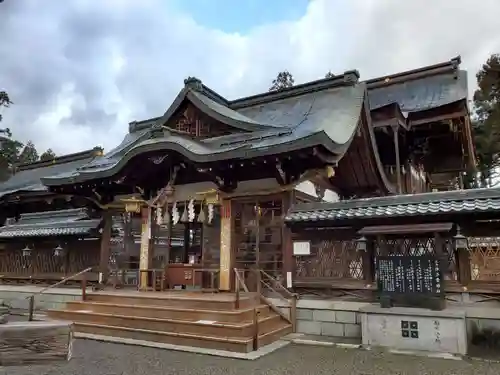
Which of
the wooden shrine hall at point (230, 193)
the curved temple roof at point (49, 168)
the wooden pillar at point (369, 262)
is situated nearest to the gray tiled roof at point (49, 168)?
the curved temple roof at point (49, 168)

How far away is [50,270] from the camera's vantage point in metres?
13.7

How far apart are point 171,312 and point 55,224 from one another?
8.20 m

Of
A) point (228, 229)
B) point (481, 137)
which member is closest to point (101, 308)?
point (228, 229)

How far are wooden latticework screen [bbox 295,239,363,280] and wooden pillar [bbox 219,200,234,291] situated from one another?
1.78 metres

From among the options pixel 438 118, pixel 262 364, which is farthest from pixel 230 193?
pixel 438 118

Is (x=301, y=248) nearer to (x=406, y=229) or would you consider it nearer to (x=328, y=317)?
(x=328, y=317)

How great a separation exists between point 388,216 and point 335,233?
125cm

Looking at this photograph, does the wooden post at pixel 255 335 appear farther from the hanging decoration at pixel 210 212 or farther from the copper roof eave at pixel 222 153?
the hanging decoration at pixel 210 212

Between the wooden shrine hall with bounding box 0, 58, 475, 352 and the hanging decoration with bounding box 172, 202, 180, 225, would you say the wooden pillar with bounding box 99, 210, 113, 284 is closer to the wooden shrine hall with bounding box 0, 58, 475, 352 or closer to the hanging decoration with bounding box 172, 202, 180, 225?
the wooden shrine hall with bounding box 0, 58, 475, 352

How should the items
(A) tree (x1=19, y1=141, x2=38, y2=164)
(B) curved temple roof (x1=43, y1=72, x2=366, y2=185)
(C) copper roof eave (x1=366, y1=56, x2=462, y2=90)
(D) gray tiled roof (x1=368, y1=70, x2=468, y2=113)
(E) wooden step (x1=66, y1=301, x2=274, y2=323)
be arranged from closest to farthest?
(E) wooden step (x1=66, y1=301, x2=274, y2=323), (B) curved temple roof (x1=43, y1=72, x2=366, y2=185), (D) gray tiled roof (x1=368, y1=70, x2=468, y2=113), (C) copper roof eave (x1=366, y1=56, x2=462, y2=90), (A) tree (x1=19, y1=141, x2=38, y2=164)

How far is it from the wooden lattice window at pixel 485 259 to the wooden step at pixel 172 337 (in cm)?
459

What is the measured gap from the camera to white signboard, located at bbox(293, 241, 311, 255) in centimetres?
948

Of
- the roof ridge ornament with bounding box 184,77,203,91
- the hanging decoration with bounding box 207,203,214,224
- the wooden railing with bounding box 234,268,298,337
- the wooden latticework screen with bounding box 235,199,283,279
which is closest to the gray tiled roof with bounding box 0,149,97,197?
the roof ridge ornament with bounding box 184,77,203,91

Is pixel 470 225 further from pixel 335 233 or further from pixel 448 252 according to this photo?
pixel 335 233
